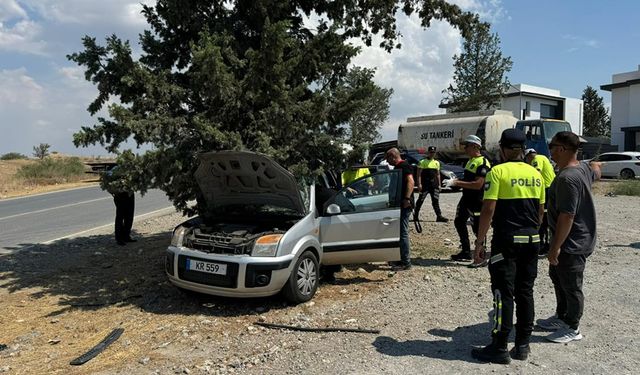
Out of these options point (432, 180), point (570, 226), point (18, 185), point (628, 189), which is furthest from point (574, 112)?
point (570, 226)

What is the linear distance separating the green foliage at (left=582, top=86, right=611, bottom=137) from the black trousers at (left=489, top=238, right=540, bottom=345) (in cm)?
5880

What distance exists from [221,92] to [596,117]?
5927 cm

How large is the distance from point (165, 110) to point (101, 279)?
2833mm

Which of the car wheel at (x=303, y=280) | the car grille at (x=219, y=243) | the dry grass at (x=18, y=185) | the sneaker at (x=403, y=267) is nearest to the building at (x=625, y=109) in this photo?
the sneaker at (x=403, y=267)

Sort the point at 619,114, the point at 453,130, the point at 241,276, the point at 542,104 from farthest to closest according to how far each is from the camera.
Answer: the point at 542,104, the point at 619,114, the point at 453,130, the point at 241,276

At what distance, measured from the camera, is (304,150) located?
682 centimetres

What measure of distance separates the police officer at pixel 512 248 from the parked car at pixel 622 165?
28.2 metres

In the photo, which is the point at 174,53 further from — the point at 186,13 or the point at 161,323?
the point at 161,323

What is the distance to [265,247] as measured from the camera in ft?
18.3

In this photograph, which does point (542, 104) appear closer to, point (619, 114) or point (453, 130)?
point (619, 114)

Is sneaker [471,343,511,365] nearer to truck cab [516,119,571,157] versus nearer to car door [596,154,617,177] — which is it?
truck cab [516,119,571,157]

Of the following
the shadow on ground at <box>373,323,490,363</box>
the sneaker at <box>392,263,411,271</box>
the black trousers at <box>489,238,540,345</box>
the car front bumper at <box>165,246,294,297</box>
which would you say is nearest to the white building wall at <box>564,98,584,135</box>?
the sneaker at <box>392,263,411,271</box>

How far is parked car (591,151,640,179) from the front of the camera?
28219mm

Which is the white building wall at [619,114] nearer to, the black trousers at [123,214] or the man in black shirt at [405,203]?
the man in black shirt at [405,203]
